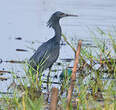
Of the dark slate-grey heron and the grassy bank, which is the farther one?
the dark slate-grey heron

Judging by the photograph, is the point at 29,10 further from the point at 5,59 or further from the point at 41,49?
the point at 41,49

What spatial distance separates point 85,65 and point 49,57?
75 centimetres

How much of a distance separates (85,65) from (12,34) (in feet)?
15.8

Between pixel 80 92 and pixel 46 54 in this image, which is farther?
pixel 46 54

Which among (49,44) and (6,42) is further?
(6,42)

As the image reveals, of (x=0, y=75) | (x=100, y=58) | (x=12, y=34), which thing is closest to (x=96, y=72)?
(x=100, y=58)

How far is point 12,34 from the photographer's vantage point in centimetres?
1152

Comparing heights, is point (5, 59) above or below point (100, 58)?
below

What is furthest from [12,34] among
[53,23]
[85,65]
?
[85,65]

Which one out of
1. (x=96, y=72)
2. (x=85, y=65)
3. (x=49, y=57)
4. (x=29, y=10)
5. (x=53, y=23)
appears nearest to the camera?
(x=96, y=72)

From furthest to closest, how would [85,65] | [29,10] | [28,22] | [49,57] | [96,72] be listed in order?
[29,10], [28,22], [49,57], [85,65], [96,72]

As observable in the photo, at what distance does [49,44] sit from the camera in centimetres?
763

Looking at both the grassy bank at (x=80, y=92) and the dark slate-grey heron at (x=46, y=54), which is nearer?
the grassy bank at (x=80, y=92)

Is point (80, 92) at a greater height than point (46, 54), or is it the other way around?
point (80, 92)
